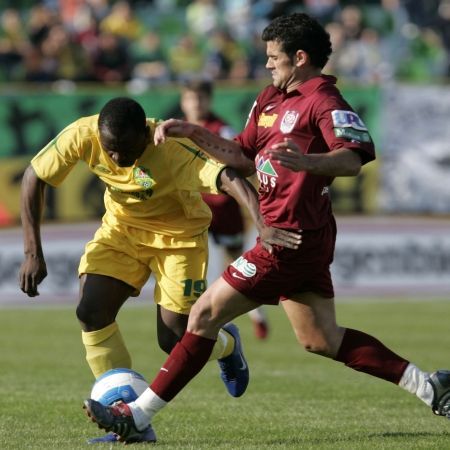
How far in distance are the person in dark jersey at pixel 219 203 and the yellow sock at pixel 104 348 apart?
5.35m

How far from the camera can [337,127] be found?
6160mm

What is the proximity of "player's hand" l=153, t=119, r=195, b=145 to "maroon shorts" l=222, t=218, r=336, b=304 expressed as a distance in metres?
0.77

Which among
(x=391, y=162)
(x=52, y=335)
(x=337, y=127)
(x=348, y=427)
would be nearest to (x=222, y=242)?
(x=52, y=335)

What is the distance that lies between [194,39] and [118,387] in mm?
14294

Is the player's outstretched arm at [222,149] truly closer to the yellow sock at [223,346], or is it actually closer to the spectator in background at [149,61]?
the yellow sock at [223,346]

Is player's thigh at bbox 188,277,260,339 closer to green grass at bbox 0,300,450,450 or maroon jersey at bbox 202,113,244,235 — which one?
green grass at bbox 0,300,450,450

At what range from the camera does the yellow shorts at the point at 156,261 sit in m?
7.37

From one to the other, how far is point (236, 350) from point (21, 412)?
1.54m

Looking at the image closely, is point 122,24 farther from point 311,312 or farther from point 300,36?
point 311,312

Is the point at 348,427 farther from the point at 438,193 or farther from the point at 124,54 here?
the point at 124,54

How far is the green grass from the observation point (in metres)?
6.78

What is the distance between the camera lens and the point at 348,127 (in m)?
6.14

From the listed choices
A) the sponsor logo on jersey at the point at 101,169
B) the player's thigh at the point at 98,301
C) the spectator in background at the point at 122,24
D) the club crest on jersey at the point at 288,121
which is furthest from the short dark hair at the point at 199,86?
the spectator in background at the point at 122,24

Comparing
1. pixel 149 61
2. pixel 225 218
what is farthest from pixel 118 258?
pixel 149 61
